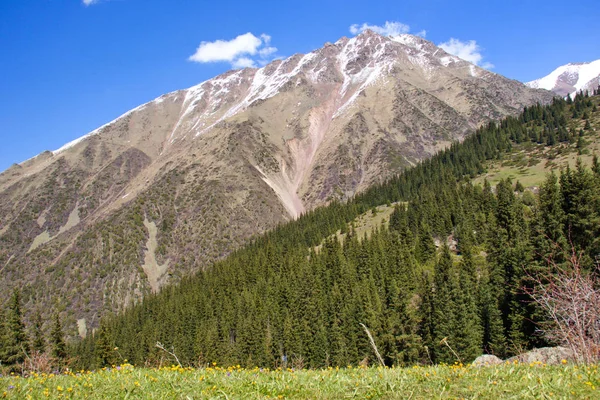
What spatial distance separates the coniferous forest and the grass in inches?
81.1

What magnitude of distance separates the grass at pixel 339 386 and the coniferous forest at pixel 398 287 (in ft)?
6.76

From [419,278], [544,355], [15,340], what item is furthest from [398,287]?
[15,340]


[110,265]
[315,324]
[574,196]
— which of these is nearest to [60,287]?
[110,265]

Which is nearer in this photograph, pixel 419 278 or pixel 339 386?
pixel 339 386

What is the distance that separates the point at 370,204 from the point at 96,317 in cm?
13360

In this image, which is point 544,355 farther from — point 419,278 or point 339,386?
point 419,278

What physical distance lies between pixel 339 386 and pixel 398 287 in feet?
214

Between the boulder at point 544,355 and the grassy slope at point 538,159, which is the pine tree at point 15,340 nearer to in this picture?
the boulder at point 544,355

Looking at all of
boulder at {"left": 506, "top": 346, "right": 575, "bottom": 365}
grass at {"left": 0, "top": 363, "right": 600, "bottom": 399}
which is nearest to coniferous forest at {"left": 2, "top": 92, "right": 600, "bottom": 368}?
boulder at {"left": 506, "top": 346, "right": 575, "bottom": 365}

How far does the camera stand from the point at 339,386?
789 centimetres

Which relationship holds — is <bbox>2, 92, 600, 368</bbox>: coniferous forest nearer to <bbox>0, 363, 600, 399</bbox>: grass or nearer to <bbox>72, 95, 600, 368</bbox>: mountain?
<bbox>72, 95, 600, 368</bbox>: mountain

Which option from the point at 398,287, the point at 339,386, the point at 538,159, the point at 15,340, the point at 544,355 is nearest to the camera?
the point at 339,386

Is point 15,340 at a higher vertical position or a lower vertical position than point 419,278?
higher

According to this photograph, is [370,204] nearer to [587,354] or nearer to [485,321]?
[485,321]
